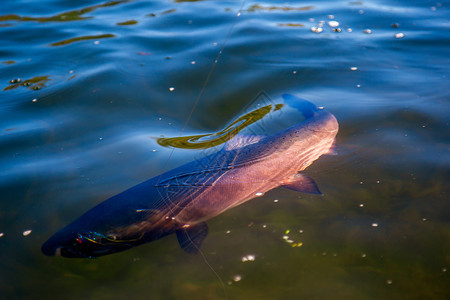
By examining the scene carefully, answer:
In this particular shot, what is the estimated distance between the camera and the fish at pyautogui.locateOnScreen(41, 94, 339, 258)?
2754 mm

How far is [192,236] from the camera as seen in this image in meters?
2.82

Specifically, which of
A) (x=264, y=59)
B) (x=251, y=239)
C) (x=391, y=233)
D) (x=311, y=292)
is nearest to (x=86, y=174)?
(x=251, y=239)

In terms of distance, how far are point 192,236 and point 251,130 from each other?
1.56m

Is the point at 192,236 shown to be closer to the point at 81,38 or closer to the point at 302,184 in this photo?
the point at 302,184

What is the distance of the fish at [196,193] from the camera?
9.04 feet

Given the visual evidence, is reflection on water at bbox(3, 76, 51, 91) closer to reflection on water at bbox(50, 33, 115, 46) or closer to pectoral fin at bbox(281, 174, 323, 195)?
reflection on water at bbox(50, 33, 115, 46)

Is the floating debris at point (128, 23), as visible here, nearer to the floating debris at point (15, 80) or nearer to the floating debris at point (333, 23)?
the floating debris at point (15, 80)

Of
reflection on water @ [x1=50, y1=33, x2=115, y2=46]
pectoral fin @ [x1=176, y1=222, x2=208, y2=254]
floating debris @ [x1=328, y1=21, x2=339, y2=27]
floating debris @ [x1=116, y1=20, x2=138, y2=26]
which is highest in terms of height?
floating debris @ [x1=116, y1=20, x2=138, y2=26]

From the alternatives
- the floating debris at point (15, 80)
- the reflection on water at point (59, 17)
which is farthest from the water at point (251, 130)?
the reflection on water at point (59, 17)

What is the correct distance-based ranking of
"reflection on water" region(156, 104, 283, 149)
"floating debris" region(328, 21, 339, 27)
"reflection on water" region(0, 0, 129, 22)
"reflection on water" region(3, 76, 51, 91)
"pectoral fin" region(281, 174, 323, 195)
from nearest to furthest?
"pectoral fin" region(281, 174, 323, 195) < "reflection on water" region(156, 104, 283, 149) < "reflection on water" region(3, 76, 51, 91) < "floating debris" region(328, 21, 339, 27) < "reflection on water" region(0, 0, 129, 22)

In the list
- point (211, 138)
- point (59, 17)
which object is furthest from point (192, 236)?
point (59, 17)

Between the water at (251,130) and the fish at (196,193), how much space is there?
4.2 inches

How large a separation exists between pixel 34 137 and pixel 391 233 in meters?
3.82

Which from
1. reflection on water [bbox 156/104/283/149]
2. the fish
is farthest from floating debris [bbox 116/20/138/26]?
Result: the fish
